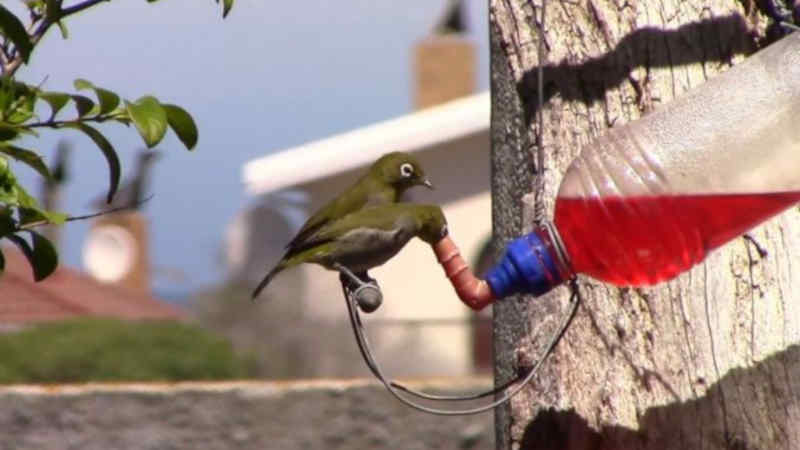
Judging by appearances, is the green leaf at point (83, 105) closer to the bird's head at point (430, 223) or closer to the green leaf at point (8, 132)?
the green leaf at point (8, 132)

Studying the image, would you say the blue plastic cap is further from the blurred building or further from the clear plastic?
the blurred building

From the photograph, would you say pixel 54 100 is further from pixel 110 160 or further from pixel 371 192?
pixel 371 192

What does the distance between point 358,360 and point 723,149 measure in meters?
20.5

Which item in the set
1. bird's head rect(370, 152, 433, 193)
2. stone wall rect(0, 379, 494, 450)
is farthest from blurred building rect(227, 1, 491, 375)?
bird's head rect(370, 152, 433, 193)

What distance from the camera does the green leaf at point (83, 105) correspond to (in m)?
3.30

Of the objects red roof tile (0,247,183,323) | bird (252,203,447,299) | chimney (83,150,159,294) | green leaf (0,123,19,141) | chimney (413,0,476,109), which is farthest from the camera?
chimney (413,0,476,109)

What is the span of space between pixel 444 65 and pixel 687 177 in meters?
28.2

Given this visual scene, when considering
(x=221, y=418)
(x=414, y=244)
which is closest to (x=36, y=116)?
(x=221, y=418)

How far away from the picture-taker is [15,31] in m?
3.18

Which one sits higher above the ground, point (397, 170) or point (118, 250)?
point (397, 170)

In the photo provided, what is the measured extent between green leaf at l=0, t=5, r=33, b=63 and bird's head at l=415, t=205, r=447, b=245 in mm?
700

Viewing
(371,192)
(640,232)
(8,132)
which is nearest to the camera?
(8,132)

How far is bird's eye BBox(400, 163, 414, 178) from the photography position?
393 cm

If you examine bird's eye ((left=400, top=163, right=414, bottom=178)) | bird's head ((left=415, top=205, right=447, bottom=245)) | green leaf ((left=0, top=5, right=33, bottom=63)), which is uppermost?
green leaf ((left=0, top=5, right=33, bottom=63))
